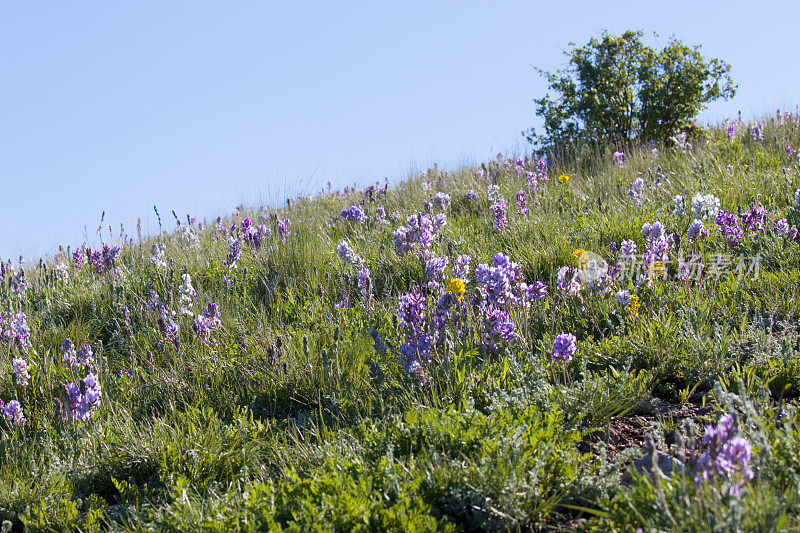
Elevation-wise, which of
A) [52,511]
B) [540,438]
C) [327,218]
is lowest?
[52,511]

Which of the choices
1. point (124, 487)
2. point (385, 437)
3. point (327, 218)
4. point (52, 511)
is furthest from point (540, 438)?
point (327, 218)

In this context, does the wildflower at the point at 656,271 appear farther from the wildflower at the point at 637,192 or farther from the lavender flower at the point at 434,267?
the wildflower at the point at 637,192

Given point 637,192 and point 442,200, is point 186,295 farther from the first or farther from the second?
point 637,192

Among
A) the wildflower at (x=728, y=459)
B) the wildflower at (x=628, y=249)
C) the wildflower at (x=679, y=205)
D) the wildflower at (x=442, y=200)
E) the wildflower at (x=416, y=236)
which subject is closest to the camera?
the wildflower at (x=728, y=459)

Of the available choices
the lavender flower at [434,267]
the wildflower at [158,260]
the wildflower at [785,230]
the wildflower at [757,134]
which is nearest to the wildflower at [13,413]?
the wildflower at [158,260]

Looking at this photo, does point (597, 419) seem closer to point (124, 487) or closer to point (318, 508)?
point (318, 508)

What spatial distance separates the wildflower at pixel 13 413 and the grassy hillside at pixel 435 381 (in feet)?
0.06

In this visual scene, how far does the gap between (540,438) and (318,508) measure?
0.93 m

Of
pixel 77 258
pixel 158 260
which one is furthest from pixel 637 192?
pixel 77 258

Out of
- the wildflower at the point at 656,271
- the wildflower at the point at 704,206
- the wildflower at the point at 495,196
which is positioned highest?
the wildflower at the point at 495,196

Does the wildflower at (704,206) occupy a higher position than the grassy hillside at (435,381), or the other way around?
the wildflower at (704,206)

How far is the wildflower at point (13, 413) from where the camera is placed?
356 cm

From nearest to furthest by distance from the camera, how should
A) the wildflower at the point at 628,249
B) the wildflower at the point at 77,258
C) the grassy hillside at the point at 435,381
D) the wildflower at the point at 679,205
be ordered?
the grassy hillside at the point at 435,381
the wildflower at the point at 628,249
the wildflower at the point at 679,205
the wildflower at the point at 77,258

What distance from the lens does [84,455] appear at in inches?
127
